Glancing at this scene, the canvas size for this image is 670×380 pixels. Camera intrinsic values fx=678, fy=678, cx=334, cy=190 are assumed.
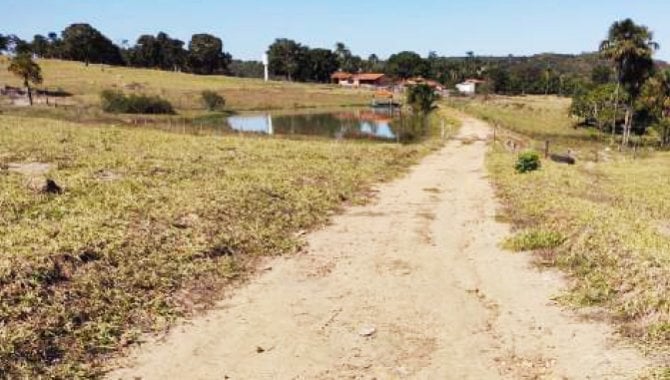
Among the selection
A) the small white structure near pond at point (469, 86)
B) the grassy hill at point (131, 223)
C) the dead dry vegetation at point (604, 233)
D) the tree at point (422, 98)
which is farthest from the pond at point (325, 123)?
the small white structure near pond at point (469, 86)

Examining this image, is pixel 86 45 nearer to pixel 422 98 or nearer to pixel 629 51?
pixel 422 98

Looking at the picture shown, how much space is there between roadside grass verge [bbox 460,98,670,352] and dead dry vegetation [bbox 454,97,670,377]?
2cm

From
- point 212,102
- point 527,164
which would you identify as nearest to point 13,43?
point 212,102

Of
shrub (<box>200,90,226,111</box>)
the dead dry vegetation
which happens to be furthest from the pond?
the dead dry vegetation

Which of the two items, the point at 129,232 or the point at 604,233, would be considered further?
the point at 604,233

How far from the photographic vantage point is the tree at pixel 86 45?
7190 inches

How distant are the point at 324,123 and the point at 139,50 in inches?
4938

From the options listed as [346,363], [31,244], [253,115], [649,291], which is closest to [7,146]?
[31,244]

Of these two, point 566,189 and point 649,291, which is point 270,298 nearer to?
point 649,291

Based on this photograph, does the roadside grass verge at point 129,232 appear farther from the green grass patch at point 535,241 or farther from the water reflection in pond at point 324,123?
the water reflection in pond at point 324,123

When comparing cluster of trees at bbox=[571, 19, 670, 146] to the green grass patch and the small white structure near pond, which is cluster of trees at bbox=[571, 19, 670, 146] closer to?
the green grass patch

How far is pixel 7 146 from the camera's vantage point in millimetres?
31219

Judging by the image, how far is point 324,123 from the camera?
89.1 m

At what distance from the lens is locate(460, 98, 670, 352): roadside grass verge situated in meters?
13.1
